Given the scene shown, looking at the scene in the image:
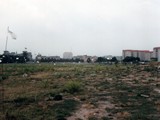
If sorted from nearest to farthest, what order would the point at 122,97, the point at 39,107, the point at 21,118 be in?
the point at 21,118 < the point at 39,107 < the point at 122,97

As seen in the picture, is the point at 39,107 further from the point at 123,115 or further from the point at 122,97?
the point at 122,97

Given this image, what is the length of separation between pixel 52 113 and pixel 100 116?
225cm

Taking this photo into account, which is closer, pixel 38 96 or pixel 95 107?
pixel 95 107

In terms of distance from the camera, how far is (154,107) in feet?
54.7

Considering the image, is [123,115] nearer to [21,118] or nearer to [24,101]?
[21,118]

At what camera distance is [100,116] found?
14.9 m

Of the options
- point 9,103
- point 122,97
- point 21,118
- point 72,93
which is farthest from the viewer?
point 72,93

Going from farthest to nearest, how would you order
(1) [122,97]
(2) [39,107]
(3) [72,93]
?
1. (3) [72,93]
2. (1) [122,97]
3. (2) [39,107]

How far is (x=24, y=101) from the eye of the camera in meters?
18.8

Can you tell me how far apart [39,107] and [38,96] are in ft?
13.2

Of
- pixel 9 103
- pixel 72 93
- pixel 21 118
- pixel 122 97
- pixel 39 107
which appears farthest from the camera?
pixel 72 93

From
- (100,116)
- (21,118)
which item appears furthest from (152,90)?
(21,118)

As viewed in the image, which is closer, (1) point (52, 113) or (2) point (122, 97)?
(1) point (52, 113)

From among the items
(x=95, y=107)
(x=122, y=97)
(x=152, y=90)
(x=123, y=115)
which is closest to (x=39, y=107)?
(x=95, y=107)
